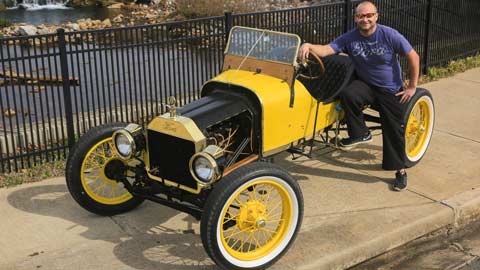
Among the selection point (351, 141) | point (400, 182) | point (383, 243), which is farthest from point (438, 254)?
point (351, 141)

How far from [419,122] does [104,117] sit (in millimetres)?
3456

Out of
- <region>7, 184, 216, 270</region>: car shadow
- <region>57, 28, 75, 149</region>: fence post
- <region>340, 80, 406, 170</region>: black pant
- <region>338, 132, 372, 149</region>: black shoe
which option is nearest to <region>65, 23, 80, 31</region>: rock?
<region>57, 28, 75, 149</region>: fence post

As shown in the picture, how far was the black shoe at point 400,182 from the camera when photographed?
5824 millimetres

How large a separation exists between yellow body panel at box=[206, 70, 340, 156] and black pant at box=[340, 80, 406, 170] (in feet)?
1.39

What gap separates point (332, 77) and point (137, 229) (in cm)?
245

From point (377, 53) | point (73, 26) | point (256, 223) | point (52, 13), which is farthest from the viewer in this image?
point (52, 13)

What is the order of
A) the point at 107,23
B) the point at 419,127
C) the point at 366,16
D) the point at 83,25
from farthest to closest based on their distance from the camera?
the point at 107,23
the point at 83,25
the point at 419,127
the point at 366,16

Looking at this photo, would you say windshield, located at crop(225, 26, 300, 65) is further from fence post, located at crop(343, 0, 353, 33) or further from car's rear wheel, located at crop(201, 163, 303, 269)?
fence post, located at crop(343, 0, 353, 33)

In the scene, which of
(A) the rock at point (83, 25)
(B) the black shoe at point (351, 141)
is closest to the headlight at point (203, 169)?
(B) the black shoe at point (351, 141)

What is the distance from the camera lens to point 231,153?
5004 millimetres

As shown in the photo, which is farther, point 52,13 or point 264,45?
point 52,13

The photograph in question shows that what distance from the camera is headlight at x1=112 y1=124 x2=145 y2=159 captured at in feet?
15.6

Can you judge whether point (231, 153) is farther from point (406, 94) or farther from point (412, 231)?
point (406, 94)

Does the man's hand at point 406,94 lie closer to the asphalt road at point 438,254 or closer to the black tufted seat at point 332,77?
the black tufted seat at point 332,77
